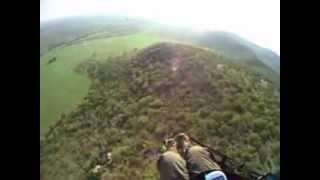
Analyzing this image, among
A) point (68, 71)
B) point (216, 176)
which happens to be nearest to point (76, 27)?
point (68, 71)

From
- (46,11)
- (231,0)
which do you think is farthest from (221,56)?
Answer: (46,11)

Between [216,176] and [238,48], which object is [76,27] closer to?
[238,48]

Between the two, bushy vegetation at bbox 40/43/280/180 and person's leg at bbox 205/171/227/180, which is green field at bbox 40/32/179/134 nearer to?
bushy vegetation at bbox 40/43/280/180

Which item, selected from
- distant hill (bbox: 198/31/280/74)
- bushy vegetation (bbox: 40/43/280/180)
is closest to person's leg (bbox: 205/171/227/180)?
bushy vegetation (bbox: 40/43/280/180)

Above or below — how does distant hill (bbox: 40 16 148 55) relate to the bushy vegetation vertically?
above

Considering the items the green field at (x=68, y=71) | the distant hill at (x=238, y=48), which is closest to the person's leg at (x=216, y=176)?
the distant hill at (x=238, y=48)
